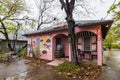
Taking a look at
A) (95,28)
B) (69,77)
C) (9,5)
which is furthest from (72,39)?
(9,5)

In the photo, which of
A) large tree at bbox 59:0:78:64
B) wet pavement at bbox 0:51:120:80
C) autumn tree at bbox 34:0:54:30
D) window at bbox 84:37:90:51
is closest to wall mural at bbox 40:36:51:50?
window at bbox 84:37:90:51

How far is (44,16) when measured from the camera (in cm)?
2433

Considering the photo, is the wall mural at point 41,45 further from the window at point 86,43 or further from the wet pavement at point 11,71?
the wet pavement at point 11,71

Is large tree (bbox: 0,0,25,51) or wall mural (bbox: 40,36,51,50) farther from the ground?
large tree (bbox: 0,0,25,51)

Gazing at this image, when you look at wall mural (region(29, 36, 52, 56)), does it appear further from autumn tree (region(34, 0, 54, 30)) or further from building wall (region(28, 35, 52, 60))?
autumn tree (region(34, 0, 54, 30))

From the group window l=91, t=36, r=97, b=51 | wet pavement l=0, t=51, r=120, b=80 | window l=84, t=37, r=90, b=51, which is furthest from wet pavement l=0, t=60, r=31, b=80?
window l=91, t=36, r=97, b=51

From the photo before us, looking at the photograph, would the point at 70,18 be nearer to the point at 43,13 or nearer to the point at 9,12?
the point at 9,12

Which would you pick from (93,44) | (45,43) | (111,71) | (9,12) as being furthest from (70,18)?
(9,12)

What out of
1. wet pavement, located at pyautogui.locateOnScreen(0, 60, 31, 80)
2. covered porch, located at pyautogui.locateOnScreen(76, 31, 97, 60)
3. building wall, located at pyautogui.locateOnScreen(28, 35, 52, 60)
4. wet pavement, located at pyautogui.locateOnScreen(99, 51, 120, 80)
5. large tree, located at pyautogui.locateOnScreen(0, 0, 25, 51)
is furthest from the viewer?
large tree, located at pyautogui.locateOnScreen(0, 0, 25, 51)

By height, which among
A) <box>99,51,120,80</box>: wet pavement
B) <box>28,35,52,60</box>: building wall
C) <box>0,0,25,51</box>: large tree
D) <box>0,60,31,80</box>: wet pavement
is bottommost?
<box>0,60,31,80</box>: wet pavement

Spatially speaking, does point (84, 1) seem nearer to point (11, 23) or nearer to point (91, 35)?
point (91, 35)

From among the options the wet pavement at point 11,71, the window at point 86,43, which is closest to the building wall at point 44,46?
the wet pavement at point 11,71

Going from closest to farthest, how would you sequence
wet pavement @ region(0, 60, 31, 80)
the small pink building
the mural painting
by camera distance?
wet pavement @ region(0, 60, 31, 80) → the small pink building → the mural painting

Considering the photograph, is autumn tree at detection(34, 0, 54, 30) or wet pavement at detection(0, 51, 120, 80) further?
autumn tree at detection(34, 0, 54, 30)
